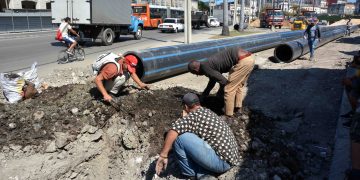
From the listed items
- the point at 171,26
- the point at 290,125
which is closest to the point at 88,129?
the point at 290,125

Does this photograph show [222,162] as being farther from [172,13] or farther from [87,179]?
[172,13]

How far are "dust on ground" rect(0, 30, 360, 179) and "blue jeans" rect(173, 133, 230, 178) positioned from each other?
246 mm

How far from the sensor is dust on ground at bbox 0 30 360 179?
435cm

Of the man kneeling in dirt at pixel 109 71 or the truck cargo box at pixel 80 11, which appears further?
the truck cargo box at pixel 80 11

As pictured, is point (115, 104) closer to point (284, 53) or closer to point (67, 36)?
point (67, 36)

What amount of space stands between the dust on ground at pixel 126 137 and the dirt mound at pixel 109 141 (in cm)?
1

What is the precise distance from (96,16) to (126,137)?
12835 millimetres

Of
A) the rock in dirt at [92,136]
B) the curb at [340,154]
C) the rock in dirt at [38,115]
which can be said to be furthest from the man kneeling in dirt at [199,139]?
the rock in dirt at [38,115]

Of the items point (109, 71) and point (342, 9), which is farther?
point (342, 9)

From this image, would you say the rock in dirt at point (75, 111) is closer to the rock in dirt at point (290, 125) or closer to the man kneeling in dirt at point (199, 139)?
the man kneeling in dirt at point (199, 139)

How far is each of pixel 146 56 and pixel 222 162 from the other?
5.14 m

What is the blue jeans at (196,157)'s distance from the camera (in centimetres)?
352

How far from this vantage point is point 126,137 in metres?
4.97

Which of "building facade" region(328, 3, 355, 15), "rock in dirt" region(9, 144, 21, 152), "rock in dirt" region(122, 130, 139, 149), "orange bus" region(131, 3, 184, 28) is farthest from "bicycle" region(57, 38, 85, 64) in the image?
"building facade" region(328, 3, 355, 15)
